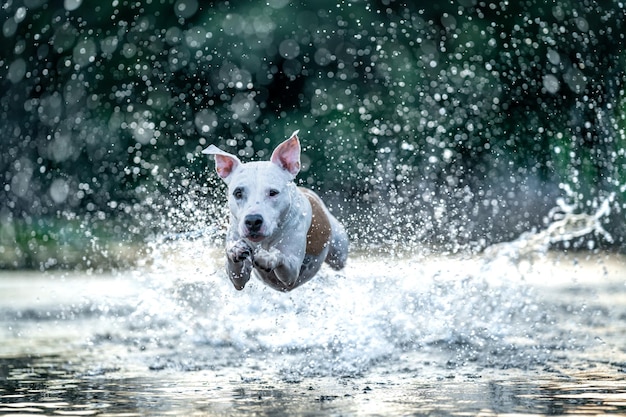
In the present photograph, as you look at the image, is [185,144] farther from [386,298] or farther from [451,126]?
[386,298]

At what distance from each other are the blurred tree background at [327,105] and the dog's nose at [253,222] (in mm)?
15387

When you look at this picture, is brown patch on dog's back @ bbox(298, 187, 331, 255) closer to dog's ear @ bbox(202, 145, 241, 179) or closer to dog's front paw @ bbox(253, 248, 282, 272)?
dog's ear @ bbox(202, 145, 241, 179)

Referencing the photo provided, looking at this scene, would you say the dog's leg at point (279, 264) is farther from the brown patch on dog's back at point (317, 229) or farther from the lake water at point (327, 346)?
the lake water at point (327, 346)

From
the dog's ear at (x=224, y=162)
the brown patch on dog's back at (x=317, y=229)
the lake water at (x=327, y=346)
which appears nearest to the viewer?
the lake water at (x=327, y=346)

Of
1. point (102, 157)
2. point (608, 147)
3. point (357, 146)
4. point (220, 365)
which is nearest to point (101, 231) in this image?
point (102, 157)

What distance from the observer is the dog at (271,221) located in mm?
7168

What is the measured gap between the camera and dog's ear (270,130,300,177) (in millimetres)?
7626

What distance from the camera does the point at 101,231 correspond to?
25.1 metres

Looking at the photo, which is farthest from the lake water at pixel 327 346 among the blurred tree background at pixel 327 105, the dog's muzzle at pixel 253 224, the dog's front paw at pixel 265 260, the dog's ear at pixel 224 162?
the blurred tree background at pixel 327 105

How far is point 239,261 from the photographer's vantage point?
730 centimetres

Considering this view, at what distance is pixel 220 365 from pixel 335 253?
4.10 ft

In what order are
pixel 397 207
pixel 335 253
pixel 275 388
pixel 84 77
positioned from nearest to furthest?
1. pixel 275 388
2. pixel 335 253
3. pixel 397 207
4. pixel 84 77

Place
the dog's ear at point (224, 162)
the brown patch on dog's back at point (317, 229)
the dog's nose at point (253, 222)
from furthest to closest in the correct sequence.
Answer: the brown patch on dog's back at point (317, 229) < the dog's ear at point (224, 162) < the dog's nose at point (253, 222)

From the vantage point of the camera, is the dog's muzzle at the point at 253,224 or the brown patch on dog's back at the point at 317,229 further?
the brown patch on dog's back at the point at 317,229
